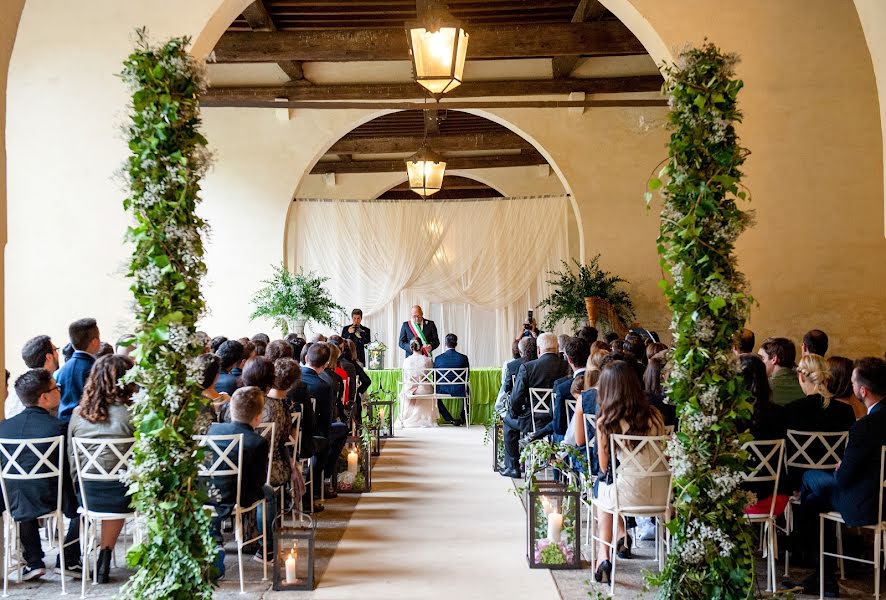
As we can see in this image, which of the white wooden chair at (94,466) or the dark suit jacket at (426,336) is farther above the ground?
the dark suit jacket at (426,336)

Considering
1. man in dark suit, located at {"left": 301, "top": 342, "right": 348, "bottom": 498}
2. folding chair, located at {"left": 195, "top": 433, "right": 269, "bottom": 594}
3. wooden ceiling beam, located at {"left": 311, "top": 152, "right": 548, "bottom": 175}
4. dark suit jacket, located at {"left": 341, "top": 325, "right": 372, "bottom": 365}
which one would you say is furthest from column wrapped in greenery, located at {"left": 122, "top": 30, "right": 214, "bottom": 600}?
wooden ceiling beam, located at {"left": 311, "top": 152, "right": 548, "bottom": 175}

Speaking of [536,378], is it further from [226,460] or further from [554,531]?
[226,460]

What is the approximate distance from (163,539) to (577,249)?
36.3 feet

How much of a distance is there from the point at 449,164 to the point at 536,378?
9.39 meters

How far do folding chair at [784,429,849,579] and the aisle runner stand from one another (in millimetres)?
1397

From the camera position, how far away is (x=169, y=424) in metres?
3.58

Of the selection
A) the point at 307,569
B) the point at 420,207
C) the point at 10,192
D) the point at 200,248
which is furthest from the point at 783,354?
the point at 420,207

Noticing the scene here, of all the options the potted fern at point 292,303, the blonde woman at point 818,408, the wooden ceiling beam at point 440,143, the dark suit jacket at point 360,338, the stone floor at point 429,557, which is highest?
the wooden ceiling beam at point 440,143

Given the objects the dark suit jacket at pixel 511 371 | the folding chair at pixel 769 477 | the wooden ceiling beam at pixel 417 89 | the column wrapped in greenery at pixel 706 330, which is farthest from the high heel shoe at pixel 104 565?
the wooden ceiling beam at pixel 417 89

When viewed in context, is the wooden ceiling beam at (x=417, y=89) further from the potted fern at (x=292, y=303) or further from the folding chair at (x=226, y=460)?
the folding chair at (x=226, y=460)

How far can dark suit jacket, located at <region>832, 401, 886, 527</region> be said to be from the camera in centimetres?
411

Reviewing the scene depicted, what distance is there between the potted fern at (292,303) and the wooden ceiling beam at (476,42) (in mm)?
2683

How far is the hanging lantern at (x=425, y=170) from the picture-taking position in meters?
9.75

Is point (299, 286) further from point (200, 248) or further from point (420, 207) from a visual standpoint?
point (200, 248)
